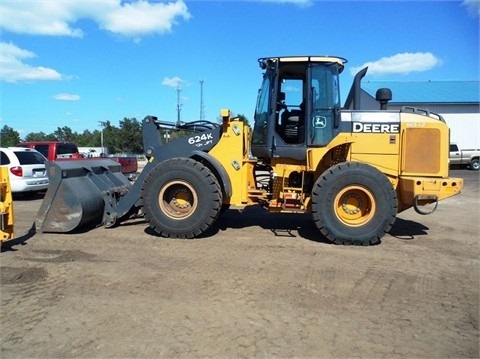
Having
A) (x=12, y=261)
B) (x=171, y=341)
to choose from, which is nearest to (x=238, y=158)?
(x=12, y=261)

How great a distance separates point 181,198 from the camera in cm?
741

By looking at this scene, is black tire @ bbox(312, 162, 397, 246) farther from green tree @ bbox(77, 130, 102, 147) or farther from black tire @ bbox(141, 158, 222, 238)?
green tree @ bbox(77, 130, 102, 147)

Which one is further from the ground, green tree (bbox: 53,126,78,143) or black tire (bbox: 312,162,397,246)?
green tree (bbox: 53,126,78,143)

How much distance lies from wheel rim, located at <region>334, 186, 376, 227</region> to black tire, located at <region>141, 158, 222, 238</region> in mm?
1926

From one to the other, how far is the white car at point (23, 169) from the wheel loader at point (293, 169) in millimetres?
5362

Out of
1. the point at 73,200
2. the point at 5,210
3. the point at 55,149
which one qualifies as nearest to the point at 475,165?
the point at 55,149

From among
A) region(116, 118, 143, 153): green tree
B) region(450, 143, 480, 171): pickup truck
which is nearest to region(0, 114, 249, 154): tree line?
region(116, 118, 143, 153): green tree

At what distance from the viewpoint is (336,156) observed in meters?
7.65

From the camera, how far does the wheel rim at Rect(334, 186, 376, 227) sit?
6.88 m

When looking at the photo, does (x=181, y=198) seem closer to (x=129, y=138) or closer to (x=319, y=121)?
(x=319, y=121)

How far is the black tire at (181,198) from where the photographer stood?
7090 millimetres

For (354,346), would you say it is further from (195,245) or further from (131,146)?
(131,146)

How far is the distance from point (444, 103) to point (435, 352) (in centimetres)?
3595

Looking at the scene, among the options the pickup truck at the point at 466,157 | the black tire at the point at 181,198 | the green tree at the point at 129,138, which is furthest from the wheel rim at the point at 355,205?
the green tree at the point at 129,138
